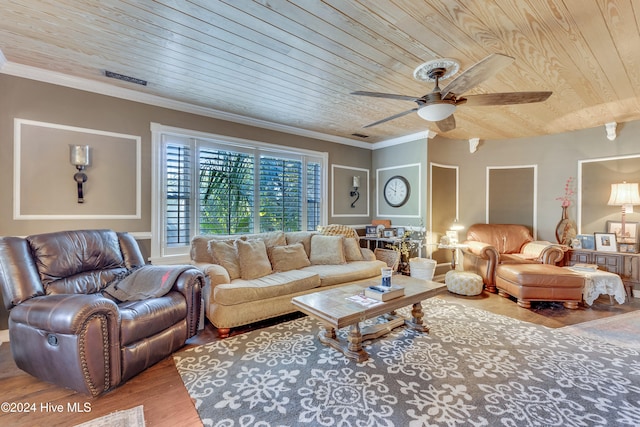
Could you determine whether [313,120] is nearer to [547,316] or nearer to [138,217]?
[138,217]

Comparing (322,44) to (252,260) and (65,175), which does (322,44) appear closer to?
(252,260)

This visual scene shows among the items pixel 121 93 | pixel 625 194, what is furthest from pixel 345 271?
pixel 625 194

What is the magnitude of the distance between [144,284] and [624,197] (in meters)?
6.05

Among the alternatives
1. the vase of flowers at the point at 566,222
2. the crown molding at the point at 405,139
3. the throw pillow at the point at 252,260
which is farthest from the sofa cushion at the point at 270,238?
the vase of flowers at the point at 566,222

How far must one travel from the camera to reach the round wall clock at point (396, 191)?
5.07 meters

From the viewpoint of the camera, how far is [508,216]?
5.19 meters

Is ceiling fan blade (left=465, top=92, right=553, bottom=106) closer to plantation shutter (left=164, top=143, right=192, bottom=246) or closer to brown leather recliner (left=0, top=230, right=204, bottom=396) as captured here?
brown leather recliner (left=0, top=230, right=204, bottom=396)

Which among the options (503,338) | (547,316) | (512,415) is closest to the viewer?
(512,415)

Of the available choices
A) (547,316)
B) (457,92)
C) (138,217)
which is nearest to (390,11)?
(457,92)

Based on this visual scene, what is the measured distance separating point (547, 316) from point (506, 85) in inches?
105

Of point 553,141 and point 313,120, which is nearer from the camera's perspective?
point 313,120

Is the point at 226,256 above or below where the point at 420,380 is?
above

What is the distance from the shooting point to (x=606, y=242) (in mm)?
3992

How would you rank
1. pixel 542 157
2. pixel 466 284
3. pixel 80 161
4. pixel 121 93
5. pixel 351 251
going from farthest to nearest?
1. pixel 542 157
2. pixel 351 251
3. pixel 466 284
4. pixel 121 93
5. pixel 80 161
